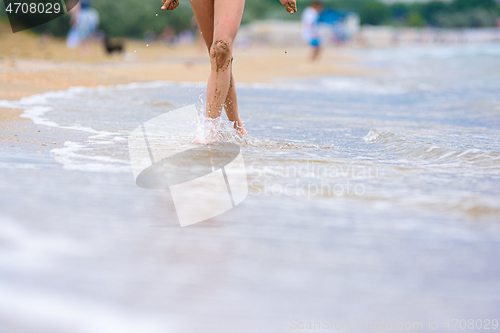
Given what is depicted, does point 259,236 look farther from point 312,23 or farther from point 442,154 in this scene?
point 312,23

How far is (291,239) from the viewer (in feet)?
5.86

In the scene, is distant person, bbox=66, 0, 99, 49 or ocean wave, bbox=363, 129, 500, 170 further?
distant person, bbox=66, 0, 99, 49

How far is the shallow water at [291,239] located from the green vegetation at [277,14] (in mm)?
27535

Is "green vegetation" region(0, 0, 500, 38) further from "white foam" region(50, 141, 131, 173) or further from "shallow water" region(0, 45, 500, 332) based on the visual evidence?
"shallow water" region(0, 45, 500, 332)

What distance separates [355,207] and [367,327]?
90 cm

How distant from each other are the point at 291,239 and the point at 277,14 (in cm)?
7504

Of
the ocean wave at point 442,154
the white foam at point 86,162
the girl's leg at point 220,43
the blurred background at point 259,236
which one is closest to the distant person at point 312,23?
the blurred background at point 259,236

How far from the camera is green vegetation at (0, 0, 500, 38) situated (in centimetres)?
3797

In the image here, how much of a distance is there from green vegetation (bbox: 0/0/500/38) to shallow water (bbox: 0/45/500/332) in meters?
27.5

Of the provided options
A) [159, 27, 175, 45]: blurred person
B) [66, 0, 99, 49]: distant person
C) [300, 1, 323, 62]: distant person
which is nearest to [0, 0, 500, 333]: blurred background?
[66, 0, 99, 49]: distant person

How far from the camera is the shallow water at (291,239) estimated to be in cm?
134

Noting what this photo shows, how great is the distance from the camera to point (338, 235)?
1.83 metres

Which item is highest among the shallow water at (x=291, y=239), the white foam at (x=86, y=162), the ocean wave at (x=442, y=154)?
the white foam at (x=86, y=162)

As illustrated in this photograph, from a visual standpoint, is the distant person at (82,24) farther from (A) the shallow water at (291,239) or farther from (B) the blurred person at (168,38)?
(B) the blurred person at (168,38)
